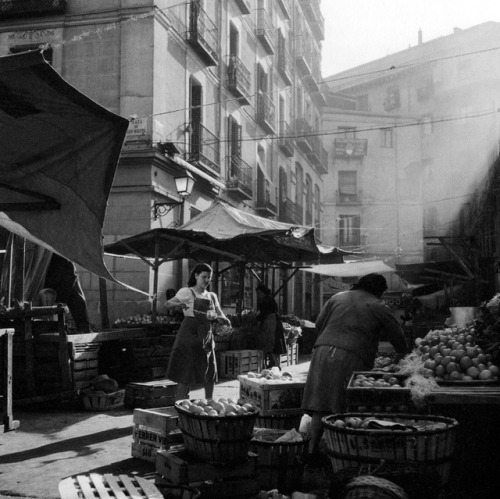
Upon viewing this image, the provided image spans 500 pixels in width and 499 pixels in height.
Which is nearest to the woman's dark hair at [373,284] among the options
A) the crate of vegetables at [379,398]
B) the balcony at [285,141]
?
the crate of vegetables at [379,398]

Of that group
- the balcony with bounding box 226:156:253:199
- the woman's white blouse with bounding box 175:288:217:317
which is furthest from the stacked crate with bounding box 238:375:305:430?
the balcony with bounding box 226:156:253:199

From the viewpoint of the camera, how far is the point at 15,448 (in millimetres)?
6133

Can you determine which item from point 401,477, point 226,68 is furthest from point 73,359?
point 226,68

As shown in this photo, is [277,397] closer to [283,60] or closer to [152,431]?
[152,431]

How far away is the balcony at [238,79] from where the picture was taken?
65.7 ft

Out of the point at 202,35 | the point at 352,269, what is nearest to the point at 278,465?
the point at 202,35

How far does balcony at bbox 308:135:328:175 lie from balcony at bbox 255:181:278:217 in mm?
8271

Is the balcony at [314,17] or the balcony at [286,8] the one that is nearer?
the balcony at [286,8]

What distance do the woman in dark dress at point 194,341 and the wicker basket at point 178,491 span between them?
2.80m

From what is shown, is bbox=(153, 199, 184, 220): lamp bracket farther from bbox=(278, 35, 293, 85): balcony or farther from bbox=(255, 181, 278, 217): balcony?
bbox=(278, 35, 293, 85): balcony

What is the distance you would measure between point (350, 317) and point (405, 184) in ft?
141

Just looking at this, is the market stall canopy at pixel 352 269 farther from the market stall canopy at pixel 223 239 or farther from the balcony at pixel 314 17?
the balcony at pixel 314 17

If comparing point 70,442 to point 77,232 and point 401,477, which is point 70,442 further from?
point 401,477

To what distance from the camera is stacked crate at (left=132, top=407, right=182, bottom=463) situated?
17.7 feet
